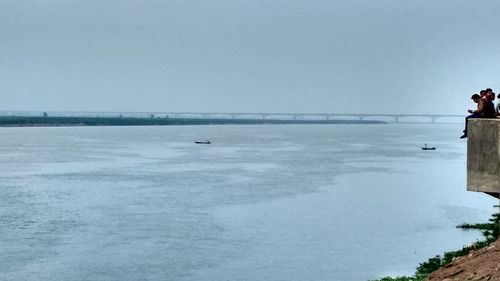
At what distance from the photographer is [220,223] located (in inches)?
1743

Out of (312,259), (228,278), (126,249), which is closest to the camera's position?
(228,278)

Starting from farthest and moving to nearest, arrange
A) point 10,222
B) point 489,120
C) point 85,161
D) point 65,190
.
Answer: point 85,161 < point 65,190 < point 10,222 < point 489,120

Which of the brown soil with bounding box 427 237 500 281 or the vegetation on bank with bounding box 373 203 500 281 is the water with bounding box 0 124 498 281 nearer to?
the vegetation on bank with bounding box 373 203 500 281

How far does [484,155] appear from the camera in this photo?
57.9ft

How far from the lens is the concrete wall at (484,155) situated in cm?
1742

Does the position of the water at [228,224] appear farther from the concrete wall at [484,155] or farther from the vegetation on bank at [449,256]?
the concrete wall at [484,155]

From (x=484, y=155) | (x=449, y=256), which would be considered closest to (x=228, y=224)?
(x=449, y=256)

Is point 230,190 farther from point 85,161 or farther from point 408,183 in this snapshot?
point 85,161

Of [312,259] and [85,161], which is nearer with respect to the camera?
[312,259]

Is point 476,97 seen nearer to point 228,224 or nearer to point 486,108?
point 486,108

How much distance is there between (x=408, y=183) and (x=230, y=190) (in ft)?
65.9

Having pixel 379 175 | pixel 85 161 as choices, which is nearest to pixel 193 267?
pixel 379 175

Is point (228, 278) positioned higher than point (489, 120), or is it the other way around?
point (489, 120)

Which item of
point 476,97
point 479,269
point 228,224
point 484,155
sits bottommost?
point 228,224
